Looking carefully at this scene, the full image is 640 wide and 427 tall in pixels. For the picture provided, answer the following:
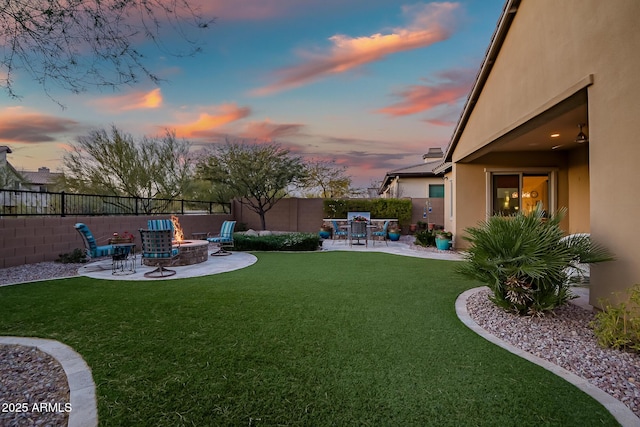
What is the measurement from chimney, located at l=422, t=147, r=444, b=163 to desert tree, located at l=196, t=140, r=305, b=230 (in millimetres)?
15242

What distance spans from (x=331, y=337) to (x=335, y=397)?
4.01 feet

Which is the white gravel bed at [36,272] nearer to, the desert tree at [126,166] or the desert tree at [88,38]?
the desert tree at [126,166]

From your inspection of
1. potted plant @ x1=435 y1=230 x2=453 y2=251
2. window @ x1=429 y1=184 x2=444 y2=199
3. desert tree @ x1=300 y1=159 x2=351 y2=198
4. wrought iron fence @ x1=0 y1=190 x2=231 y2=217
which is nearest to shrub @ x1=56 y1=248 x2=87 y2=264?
wrought iron fence @ x1=0 y1=190 x2=231 y2=217

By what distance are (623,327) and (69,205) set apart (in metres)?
12.1

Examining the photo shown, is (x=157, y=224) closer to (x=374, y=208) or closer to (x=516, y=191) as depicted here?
(x=374, y=208)

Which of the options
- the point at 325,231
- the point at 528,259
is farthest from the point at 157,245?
the point at 325,231

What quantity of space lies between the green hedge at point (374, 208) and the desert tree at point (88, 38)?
45.7ft

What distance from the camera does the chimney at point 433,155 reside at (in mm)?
27516

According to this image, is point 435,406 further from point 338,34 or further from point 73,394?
point 338,34

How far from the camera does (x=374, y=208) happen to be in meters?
17.0

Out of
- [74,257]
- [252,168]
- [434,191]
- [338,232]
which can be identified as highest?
[252,168]

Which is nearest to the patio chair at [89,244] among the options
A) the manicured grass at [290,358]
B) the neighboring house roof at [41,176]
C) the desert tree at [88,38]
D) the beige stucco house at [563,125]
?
the manicured grass at [290,358]

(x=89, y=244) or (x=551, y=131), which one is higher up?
(x=551, y=131)

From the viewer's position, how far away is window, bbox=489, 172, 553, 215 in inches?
408
